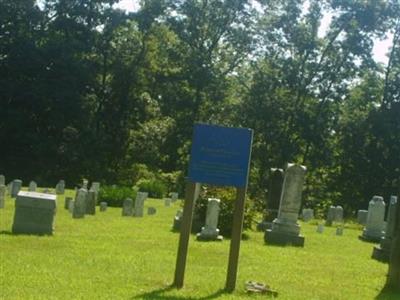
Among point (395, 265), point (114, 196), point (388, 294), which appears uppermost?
point (114, 196)

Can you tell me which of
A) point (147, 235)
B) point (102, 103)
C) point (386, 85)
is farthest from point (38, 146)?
point (147, 235)

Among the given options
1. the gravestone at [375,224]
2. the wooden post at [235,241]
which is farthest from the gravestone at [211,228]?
the wooden post at [235,241]

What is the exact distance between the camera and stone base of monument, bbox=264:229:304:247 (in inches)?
685

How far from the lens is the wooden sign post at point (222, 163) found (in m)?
9.79

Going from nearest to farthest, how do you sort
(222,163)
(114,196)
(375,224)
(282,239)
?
(222,163) < (282,239) < (375,224) < (114,196)

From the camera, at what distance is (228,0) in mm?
47344

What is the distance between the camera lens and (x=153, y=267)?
11.2 m

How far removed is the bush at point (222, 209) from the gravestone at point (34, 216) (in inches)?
192

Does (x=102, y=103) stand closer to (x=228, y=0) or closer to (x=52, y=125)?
(x=52, y=125)

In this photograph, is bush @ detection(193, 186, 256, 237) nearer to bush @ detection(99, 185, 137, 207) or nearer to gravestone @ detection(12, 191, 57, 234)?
gravestone @ detection(12, 191, 57, 234)

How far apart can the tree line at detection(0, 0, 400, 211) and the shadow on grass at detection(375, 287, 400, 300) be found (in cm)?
3153

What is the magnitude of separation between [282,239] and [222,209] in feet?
6.09

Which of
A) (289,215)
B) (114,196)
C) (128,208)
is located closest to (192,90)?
(114,196)

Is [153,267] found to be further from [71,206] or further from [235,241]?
[71,206]
